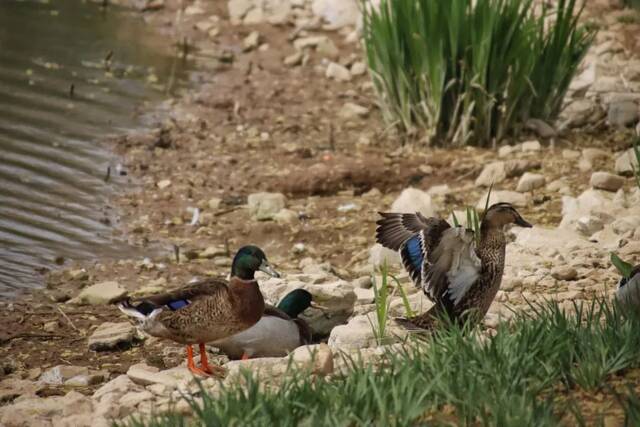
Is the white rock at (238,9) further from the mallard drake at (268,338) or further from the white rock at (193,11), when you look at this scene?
the mallard drake at (268,338)

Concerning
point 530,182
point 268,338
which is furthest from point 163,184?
point 268,338

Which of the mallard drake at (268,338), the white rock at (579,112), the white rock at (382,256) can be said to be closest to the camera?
the mallard drake at (268,338)

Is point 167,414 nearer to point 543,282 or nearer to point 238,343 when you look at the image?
point 238,343

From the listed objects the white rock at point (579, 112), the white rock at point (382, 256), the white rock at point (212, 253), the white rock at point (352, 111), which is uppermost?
the white rock at point (579, 112)

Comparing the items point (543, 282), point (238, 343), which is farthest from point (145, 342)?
point (543, 282)

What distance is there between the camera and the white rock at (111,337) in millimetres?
6457

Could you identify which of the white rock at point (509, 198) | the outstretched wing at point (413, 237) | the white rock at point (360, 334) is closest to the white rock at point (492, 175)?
the white rock at point (509, 198)

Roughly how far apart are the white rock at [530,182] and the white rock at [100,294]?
2.84 metres

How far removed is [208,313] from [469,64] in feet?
13.9

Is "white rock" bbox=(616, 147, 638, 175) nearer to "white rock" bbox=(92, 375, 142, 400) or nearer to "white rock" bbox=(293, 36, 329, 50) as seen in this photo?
"white rock" bbox=(92, 375, 142, 400)

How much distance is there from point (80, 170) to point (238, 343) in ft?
11.6

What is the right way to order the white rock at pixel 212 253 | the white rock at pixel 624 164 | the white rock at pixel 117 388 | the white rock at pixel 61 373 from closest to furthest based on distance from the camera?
1. the white rock at pixel 117 388
2. the white rock at pixel 61 373
3. the white rock at pixel 212 253
4. the white rock at pixel 624 164

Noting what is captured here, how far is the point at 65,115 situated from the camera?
34.7ft

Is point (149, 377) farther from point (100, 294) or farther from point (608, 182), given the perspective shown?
point (608, 182)
